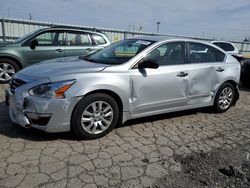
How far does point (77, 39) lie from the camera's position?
7.29 m

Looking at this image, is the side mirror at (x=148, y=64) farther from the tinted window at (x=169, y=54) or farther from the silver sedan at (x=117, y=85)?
the tinted window at (x=169, y=54)

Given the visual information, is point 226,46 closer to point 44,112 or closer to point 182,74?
point 182,74

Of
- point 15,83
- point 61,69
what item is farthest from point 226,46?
point 15,83

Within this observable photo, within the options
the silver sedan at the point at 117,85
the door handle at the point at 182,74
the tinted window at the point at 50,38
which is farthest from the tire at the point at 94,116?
the tinted window at the point at 50,38

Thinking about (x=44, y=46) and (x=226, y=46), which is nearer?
(x=44, y=46)

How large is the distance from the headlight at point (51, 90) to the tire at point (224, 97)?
10.8 feet

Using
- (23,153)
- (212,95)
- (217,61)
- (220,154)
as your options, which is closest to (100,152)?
(23,153)

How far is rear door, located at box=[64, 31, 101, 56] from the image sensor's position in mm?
7145

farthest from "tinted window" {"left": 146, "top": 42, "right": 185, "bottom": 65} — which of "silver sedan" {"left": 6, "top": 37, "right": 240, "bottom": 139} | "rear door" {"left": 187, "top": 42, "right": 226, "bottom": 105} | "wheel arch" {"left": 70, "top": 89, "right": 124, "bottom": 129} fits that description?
"wheel arch" {"left": 70, "top": 89, "right": 124, "bottom": 129}

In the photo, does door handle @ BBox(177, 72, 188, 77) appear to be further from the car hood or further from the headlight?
the headlight

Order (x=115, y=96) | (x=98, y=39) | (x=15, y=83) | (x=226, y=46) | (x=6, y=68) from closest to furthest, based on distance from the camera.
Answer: (x=15, y=83) → (x=115, y=96) → (x=6, y=68) → (x=98, y=39) → (x=226, y=46)

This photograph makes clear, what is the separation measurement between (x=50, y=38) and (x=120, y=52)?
3626mm

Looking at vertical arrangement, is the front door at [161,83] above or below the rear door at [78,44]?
below

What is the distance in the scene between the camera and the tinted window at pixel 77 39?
23.6 ft
